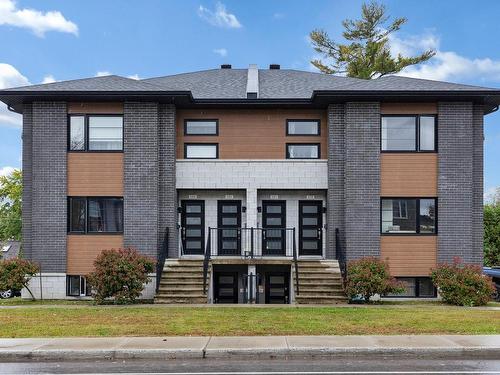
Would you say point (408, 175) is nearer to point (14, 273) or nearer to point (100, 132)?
point (100, 132)

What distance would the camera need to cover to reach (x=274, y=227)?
1992 centimetres

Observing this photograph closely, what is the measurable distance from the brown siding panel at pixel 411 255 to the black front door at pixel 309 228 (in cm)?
240

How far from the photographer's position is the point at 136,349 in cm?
992

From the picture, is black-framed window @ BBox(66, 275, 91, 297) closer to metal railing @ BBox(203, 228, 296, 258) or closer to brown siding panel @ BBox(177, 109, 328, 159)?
metal railing @ BBox(203, 228, 296, 258)

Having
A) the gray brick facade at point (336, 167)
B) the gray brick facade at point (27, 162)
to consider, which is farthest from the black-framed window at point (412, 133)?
the gray brick facade at point (27, 162)

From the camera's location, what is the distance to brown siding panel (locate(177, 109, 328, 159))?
19.8m

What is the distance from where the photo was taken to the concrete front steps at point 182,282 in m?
16.7

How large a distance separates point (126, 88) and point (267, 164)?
5.17 m

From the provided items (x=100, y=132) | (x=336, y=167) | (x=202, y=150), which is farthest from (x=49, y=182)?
(x=336, y=167)

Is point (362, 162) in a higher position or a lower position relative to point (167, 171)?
higher

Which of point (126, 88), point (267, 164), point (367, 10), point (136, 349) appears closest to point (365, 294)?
point (267, 164)

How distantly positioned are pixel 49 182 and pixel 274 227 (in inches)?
296

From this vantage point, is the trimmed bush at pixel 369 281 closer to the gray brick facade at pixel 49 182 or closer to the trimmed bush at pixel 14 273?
the gray brick facade at pixel 49 182

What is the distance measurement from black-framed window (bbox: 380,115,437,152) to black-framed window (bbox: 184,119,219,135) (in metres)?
5.58
